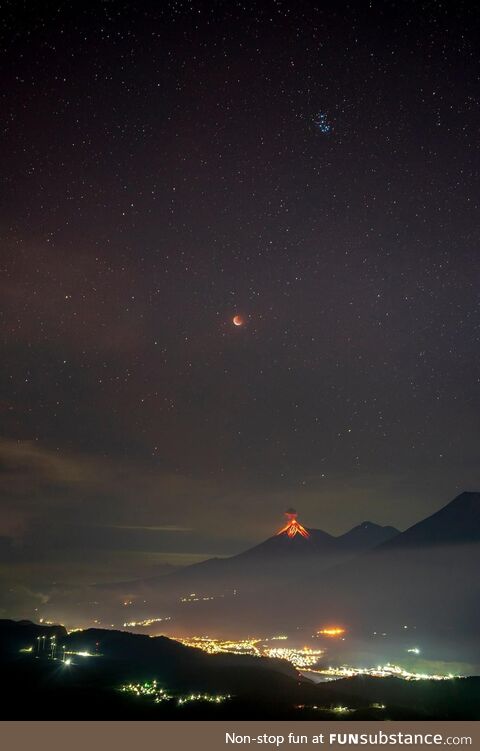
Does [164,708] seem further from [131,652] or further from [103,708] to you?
[131,652]

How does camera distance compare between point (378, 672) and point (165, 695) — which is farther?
point (378, 672)

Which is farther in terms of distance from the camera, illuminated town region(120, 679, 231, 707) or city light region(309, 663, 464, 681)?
Result: city light region(309, 663, 464, 681)

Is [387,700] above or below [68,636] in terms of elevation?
below

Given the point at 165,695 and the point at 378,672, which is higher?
the point at 165,695

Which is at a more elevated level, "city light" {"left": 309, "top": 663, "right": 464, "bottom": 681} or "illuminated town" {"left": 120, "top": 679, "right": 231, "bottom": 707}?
"illuminated town" {"left": 120, "top": 679, "right": 231, "bottom": 707}

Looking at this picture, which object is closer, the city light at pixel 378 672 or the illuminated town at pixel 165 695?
the illuminated town at pixel 165 695

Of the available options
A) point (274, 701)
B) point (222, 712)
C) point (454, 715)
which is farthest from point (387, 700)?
point (222, 712)

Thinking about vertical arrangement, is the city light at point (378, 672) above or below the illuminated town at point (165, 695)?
below
